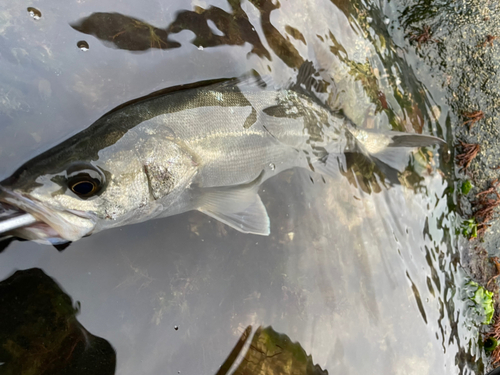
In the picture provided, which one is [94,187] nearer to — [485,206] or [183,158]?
[183,158]

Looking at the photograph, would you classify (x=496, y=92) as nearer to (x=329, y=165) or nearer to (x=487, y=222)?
(x=487, y=222)

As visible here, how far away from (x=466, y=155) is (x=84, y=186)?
484 centimetres

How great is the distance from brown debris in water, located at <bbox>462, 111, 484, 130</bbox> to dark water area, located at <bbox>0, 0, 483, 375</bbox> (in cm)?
49

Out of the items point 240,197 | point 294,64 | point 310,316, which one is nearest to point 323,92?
point 294,64

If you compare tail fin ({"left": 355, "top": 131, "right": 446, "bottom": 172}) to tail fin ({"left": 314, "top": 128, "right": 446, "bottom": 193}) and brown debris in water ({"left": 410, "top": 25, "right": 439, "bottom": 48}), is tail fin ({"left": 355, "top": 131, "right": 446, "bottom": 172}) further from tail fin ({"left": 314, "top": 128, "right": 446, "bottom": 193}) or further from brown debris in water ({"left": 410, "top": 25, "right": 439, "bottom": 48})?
brown debris in water ({"left": 410, "top": 25, "right": 439, "bottom": 48})

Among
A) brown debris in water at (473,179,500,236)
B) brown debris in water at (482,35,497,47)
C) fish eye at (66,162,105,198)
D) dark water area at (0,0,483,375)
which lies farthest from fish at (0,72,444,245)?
brown debris in water at (482,35,497,47)

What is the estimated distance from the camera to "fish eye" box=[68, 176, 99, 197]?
2.37 m

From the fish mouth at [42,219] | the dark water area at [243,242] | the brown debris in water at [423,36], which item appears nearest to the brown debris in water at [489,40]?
the brown debris in water at [423,36]

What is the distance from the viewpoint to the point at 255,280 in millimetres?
3303

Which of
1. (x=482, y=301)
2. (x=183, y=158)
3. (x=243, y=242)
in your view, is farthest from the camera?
(x=482, y=301)

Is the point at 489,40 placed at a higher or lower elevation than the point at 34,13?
higher

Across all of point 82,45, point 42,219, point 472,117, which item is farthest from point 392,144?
point 42,219

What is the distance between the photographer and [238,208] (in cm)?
311

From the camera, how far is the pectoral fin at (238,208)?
119 inches
